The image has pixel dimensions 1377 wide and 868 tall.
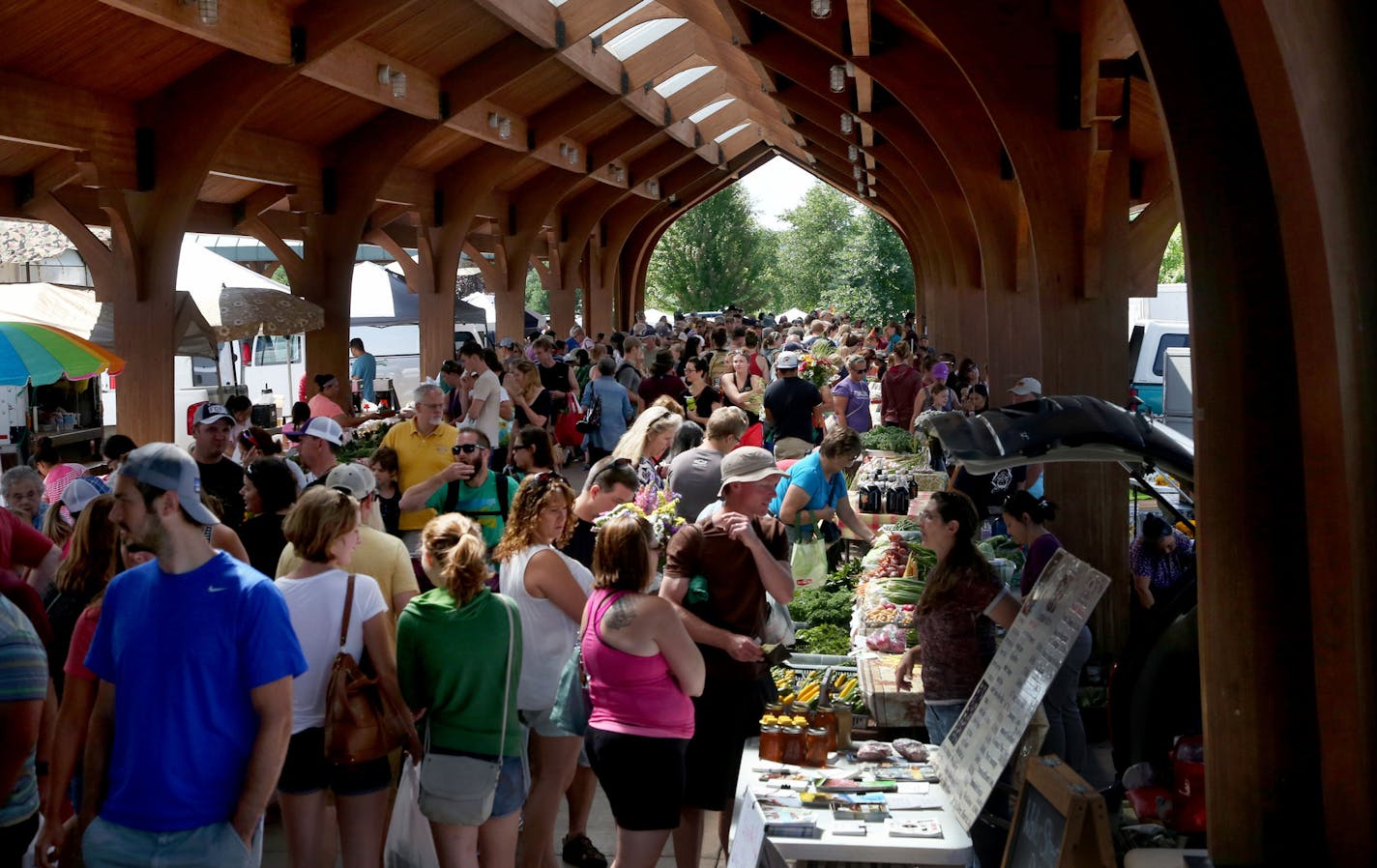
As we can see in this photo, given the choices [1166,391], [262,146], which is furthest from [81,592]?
[1166,391]

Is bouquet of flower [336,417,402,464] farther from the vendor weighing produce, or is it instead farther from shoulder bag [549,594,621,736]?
the vendor weighing produce

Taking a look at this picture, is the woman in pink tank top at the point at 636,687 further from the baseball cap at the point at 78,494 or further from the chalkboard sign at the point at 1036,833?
the baseball cap at the point at 78,494

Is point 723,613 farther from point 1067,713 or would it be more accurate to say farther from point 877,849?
point 1067,713

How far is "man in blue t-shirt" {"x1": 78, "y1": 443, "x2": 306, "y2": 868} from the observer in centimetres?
321

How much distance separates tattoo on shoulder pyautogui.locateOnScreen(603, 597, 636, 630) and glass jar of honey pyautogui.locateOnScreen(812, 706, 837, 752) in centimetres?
89

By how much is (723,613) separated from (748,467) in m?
0.52

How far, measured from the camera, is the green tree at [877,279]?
43.2 metres

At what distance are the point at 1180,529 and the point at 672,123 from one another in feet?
54.5

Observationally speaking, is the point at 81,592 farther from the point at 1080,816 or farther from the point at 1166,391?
the point at 1166,391

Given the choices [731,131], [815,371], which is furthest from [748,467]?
[731,131]

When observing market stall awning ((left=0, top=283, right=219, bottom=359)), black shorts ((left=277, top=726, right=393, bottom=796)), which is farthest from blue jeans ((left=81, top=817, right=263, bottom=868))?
market stall awning ((left=0, top=283, right=219, bottom=359))

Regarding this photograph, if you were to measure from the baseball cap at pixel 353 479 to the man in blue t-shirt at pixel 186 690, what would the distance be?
5.48 feet

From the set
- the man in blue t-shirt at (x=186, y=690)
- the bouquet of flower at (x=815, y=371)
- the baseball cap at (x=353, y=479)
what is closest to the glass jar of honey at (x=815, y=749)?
the baseball cap at (x=353, y=479)

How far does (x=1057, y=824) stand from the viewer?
3.55 meters
